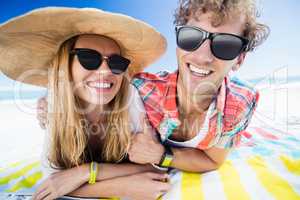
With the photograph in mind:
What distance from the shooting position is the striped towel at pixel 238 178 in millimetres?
1538

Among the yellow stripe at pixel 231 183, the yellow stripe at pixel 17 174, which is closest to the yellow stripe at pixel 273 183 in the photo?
the yellow stripe at pixel 231 183

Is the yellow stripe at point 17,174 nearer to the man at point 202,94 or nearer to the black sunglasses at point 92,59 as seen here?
the man at point 202,94

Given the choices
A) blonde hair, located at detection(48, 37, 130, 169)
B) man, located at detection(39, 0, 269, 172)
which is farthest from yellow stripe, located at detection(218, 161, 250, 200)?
blonde hair, located at detection(48, 37, 130, 169)

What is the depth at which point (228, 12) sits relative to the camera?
166 cm

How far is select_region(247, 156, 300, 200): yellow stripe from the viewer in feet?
4.95

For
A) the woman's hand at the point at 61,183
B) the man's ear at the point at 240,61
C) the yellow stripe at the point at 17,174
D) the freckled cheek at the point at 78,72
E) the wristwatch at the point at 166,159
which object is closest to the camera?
the woman's hand at the point at 61,183

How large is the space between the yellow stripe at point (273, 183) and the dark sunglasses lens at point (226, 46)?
0.82 meters

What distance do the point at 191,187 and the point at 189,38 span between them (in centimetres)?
95

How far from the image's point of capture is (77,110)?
179cm

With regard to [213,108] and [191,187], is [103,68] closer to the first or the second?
[213,108]

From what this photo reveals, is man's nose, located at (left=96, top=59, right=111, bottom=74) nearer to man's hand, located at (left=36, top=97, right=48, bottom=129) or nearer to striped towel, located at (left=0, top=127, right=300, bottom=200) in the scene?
man's hand, located at (left=36, top=97, right=48, bottom=129)

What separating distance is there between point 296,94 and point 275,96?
191 centimetres

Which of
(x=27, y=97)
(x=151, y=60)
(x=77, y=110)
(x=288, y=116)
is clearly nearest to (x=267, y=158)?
(x=151, y=60)

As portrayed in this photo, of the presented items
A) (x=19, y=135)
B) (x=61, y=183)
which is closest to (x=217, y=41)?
(x=61, y=183)
